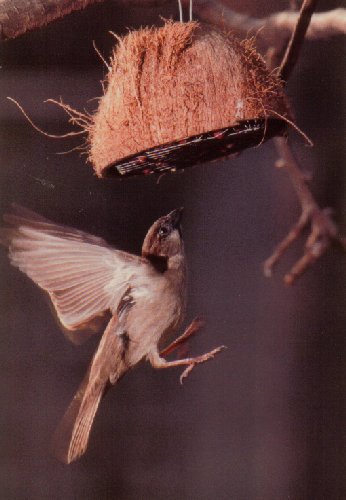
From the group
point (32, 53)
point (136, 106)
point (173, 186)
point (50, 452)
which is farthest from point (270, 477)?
point (32, 53)

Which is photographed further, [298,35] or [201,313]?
[201,313]

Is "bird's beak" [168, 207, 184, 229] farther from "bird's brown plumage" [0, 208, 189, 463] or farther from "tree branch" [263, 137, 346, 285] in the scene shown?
"tree branch" [263, 137, 346, 285]

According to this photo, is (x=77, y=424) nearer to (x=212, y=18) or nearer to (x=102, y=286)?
(x=102, y=286)

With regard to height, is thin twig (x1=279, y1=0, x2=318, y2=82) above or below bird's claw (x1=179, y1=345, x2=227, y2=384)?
above

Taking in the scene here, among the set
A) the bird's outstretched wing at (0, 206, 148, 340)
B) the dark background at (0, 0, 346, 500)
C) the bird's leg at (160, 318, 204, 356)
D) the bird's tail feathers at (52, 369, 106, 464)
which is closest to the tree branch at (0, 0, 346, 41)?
the dark background at (0, 0, 346, 500)

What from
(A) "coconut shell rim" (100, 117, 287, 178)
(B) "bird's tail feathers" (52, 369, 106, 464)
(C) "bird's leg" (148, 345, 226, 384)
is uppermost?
(A) "coconut shell rim" (100, 117, 287, 178)

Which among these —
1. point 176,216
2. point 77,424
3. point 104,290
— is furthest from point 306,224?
point 77,424

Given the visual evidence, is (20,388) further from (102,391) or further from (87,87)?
(87,87)
